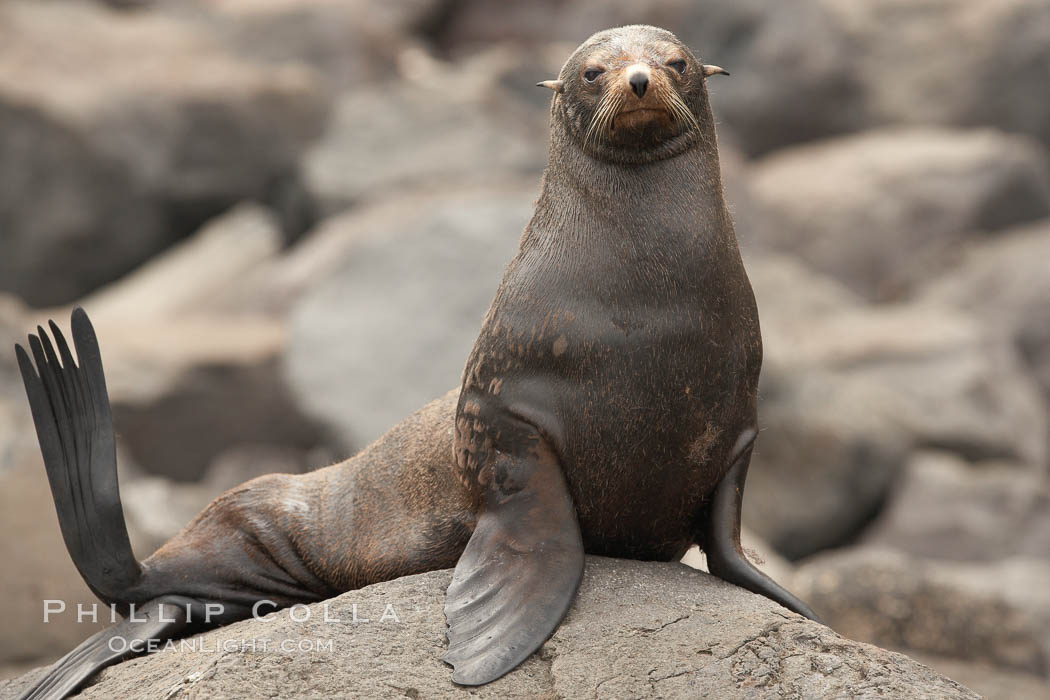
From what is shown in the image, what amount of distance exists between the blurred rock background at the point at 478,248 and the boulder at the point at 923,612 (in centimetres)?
2

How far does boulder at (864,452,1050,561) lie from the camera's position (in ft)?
40.9

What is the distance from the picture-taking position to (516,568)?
458 centimetres

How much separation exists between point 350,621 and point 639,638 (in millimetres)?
946

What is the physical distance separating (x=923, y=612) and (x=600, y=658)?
5957 millimetres

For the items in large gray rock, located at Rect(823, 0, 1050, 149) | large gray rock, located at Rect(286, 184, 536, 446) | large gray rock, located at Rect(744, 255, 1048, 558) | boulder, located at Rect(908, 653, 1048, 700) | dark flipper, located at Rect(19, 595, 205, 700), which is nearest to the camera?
dark flipper, located at Rect(19, 595, 205, 700)

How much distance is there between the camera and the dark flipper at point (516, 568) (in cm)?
439

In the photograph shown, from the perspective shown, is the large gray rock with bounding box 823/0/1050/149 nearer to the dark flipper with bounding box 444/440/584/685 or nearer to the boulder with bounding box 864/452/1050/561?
the boulder with bounding box 864/452/1050/561

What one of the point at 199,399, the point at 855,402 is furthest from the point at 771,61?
the point at 199,399

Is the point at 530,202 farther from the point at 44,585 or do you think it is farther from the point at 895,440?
the point at 44,585

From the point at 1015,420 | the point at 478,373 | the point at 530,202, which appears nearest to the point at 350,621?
the point at 478,373

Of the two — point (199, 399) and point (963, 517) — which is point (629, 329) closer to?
point (963, 517)

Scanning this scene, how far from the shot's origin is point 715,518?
16.1ft

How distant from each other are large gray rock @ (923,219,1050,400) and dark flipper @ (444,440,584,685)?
1225 cm

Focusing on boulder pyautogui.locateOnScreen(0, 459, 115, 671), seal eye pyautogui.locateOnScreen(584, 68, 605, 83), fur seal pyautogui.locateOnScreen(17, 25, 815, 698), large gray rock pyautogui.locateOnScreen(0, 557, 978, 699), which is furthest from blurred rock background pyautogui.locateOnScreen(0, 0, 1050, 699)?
seal eye pyautogui.locateOnScreen(584, 68, 605, 83)
